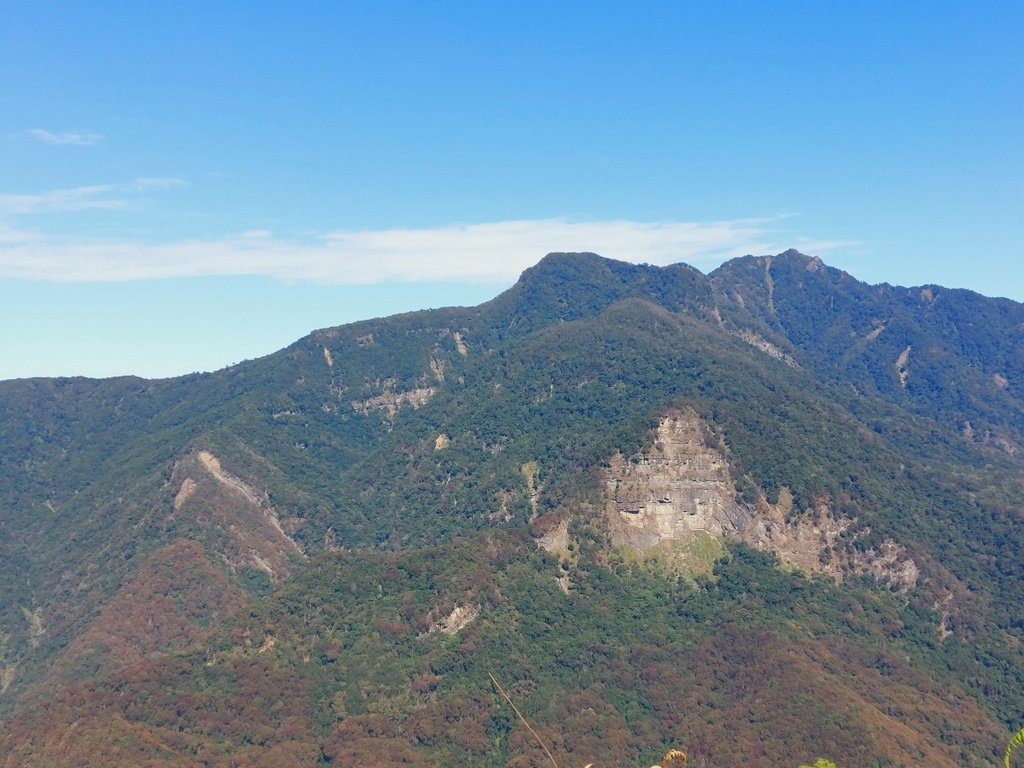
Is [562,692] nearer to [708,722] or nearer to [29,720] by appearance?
[708,722]

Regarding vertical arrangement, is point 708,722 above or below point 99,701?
below

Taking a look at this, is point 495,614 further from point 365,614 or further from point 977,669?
point 977,669

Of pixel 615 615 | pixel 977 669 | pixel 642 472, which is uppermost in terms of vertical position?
pixel 642 472

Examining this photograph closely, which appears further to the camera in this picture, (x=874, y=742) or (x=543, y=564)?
(x=543, y=564)

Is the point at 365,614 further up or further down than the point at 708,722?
further up

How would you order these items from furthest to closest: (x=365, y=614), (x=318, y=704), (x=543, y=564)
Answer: (x=543, y=564) < (x=365, y=614) < (x=318, y=704)

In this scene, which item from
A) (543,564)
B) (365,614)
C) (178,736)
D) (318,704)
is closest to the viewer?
(178,736)

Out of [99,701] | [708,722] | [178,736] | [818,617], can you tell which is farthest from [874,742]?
[99,701]

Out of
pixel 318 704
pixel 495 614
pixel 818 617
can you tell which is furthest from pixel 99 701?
pixel 818 617

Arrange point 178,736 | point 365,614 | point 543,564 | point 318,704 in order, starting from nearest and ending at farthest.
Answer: point 178,736 → point 318,704 → point 365,614 → point 543,564
